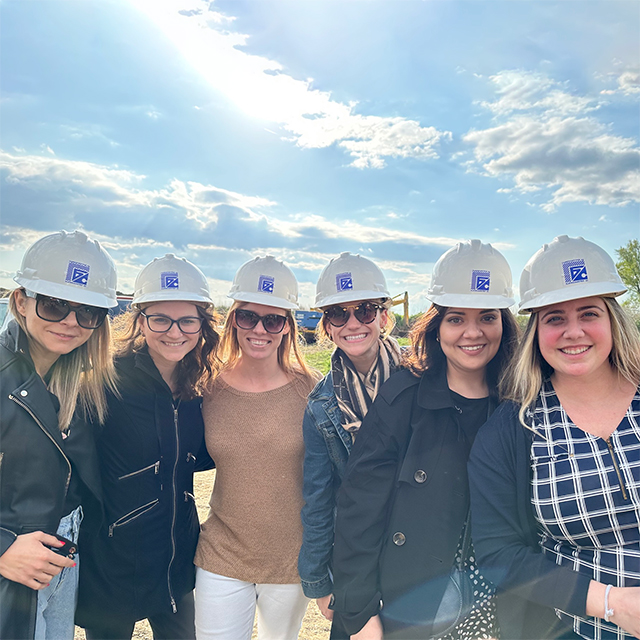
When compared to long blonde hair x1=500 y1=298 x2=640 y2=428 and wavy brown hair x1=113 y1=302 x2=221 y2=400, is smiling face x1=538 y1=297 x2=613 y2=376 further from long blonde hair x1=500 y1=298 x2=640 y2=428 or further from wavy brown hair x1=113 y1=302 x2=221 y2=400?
wavy brown hair x1=113 y1=302 x2=221 y2=400

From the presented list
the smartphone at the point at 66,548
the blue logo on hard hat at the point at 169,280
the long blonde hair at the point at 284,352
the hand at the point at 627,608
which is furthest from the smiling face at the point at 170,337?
the hand at the point at 627,608

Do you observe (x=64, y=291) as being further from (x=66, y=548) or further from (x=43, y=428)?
(x=66, y=548)

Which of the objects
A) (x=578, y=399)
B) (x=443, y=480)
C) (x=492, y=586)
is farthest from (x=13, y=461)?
(x=578, y=399)

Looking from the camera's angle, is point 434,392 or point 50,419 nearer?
point 434,392

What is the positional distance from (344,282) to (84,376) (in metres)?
1.77

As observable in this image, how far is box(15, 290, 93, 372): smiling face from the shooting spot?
2.97m

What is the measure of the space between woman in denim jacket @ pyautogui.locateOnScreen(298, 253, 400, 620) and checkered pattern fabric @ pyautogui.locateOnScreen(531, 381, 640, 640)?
1.03 meters

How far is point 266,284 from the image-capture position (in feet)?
12.0

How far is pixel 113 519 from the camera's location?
3168 mm

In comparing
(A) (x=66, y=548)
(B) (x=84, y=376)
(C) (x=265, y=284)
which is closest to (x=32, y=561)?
(A) (x=66, y=548)

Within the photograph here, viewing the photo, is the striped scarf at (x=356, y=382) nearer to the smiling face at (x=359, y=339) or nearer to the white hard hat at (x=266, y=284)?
the smiling face at (x=359, y=339)

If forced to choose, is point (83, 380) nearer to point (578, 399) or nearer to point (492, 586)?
point (492, 586)

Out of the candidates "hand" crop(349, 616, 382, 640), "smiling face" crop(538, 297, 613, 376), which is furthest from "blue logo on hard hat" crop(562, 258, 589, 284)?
"hand" crop(349, 616, 382, 640)

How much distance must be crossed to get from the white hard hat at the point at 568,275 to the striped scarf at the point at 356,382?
894 millimetres
